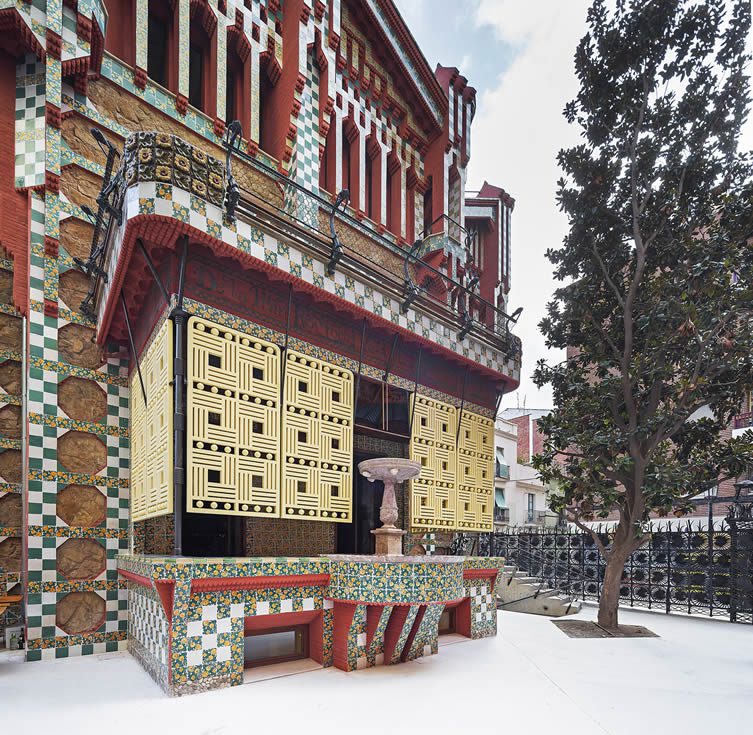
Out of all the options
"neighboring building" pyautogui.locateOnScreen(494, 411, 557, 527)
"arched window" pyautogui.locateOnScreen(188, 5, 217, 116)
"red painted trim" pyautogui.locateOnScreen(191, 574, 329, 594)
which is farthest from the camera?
"neighboring building" pyautogui.locateOnScreen(494, 411, 557, 527)

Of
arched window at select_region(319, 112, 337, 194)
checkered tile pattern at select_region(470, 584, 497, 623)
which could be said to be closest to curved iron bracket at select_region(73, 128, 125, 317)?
arched window at select_region(319, 112, 337, 194)

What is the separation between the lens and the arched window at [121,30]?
31.0ft

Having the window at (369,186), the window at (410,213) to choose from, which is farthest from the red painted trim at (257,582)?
the window at (410,213)

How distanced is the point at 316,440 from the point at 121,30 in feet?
25.6

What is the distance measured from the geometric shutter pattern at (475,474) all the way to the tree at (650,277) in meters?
1.19

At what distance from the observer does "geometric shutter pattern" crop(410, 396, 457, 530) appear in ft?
32.1

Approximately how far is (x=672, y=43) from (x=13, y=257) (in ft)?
41.7

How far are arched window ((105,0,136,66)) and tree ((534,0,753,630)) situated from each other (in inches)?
343

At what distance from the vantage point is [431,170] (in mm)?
15008

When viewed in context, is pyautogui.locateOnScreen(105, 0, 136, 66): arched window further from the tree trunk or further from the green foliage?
the tree trunk

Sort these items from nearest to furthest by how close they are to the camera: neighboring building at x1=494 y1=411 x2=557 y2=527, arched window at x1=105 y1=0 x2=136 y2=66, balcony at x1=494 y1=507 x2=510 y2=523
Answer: arched window at x1=105 y1=0 x2=136 y2=66 → balcony at x1=494 y1=507 x2=510 y2=523 → neighboring building at x1=494 y1=411 x2=557 y2=527

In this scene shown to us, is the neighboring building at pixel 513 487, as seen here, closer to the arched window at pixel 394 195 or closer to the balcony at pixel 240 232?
the arched window at pixel 394 195

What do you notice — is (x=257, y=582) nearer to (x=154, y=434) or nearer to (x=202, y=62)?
(x=154, y=434)

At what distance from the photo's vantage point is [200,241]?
6.52 metres
